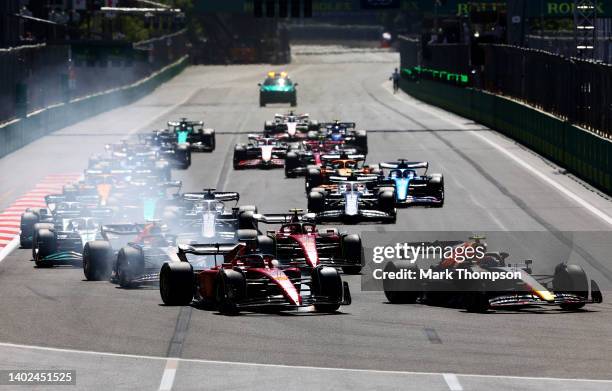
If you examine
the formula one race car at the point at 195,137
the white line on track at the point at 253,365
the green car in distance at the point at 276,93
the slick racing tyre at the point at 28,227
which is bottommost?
the green car in distance at the point at 276,93

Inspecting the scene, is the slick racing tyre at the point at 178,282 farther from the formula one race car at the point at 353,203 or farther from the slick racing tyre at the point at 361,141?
the slick racing tyre at the point at 361,141

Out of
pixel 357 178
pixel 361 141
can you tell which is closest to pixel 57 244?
pixel 357 178

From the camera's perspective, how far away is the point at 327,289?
2258cm

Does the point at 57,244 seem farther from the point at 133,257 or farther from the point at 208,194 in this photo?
the point at 208,194

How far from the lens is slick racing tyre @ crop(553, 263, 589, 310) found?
22406 millimetres

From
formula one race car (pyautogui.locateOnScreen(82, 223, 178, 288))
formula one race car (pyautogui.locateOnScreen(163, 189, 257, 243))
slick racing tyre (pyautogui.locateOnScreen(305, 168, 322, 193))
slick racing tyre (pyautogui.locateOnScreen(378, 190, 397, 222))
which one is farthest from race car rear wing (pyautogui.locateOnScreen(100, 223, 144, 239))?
slick racing tyre (pyautogui.locateOnScreen(305, 168, 322, 193))

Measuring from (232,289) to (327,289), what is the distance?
137cm

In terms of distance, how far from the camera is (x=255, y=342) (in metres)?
20.2

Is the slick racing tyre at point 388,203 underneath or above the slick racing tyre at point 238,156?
above

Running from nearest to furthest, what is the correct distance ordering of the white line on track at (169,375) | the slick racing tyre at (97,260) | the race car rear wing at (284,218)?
the white line on track at (169,375) → the slick racing tyre at (97,260) → the race car rear wing at (284,218)

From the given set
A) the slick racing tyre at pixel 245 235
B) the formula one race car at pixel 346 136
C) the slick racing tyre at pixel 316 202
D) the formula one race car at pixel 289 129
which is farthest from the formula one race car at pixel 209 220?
the formula one race car at pixel 289 129

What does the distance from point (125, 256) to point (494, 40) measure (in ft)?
172

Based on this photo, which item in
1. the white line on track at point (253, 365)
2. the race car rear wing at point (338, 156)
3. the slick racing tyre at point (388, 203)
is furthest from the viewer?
the race car rear wing at point (338, 156)

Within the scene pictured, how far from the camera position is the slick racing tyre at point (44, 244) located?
28.0m
